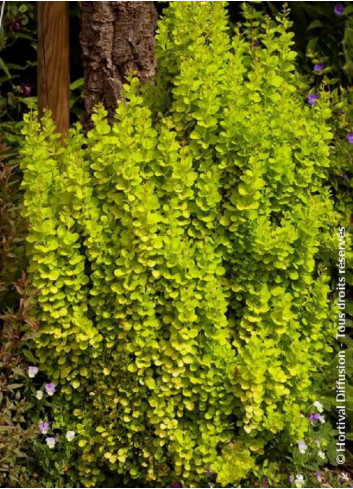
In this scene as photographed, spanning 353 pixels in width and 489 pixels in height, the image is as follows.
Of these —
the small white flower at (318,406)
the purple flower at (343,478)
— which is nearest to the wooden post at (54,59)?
the small white flower at (318,406)

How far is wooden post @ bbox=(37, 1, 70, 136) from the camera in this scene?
11.6 ft

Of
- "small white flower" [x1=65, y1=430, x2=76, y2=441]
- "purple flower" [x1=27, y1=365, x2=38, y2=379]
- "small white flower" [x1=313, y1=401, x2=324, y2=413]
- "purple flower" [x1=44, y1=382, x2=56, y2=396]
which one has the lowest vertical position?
"small white flower" [x1=313, y1=401, x2=324, y2=413]

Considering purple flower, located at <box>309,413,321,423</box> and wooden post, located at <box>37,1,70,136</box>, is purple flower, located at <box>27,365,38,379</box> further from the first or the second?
purple flower, located at <box>309,413,321,423</box>

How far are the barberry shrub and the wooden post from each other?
14.3 inches

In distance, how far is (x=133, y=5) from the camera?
3402mm

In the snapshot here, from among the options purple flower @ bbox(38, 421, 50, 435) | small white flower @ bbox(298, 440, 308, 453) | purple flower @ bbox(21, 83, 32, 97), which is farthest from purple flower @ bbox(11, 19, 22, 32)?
small white flower @ bbox(298, 440, 308, 453)

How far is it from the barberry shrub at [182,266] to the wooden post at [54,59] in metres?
Result: 0.36

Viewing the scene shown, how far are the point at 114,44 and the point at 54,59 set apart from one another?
30 centimetres

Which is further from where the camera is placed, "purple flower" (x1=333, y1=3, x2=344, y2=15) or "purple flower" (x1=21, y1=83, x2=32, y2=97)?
"purple flower" (x1=333, y1=3, x2=344, y2=15)

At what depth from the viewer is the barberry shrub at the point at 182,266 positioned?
3008 mm

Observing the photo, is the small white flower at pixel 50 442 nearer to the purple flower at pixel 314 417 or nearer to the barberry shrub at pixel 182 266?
the barberry shrub at pixel 182 266

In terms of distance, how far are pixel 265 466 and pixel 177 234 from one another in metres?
1.04

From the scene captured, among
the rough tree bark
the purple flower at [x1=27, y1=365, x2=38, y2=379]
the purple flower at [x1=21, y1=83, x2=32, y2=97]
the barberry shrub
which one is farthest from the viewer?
the purple flower at [x1=21, y1=83, x2=32, y2=97]

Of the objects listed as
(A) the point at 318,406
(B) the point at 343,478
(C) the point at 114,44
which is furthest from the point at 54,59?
(B) the point at 343,478
